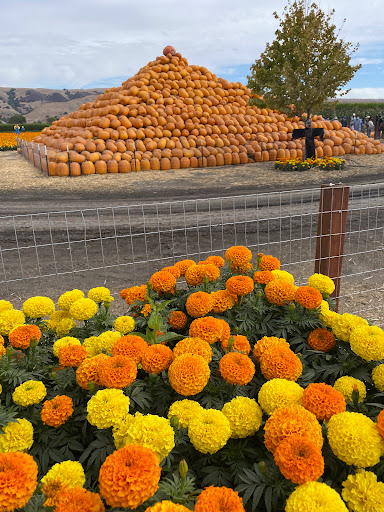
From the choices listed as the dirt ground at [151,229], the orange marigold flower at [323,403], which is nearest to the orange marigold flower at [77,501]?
the orange marigold flower at [323,403]

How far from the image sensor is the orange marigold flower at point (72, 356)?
1.79m

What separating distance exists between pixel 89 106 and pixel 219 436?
21127 millimetres

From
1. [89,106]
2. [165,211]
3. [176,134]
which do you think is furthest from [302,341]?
[89,106]

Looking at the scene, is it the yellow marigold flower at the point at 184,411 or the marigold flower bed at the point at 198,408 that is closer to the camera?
the marigold flower bed at the point at 198,408

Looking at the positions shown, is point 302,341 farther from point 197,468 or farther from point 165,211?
point 165,211

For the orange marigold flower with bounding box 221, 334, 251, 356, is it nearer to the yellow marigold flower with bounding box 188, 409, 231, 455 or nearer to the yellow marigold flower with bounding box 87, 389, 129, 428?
the yellow marigold flower with bounding box 188, 409, 231, 455

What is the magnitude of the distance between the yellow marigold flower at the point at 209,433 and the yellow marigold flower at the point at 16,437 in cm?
57

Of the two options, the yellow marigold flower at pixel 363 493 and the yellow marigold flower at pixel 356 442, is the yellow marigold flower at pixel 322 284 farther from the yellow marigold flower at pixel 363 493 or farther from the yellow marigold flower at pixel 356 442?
the yellow marigold flower at pixel 363 493

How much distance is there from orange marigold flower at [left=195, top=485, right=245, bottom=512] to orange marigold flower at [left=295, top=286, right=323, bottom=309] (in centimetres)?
119

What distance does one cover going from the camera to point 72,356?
1794 millimetres

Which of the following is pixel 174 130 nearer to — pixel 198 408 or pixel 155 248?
pixel 155 248

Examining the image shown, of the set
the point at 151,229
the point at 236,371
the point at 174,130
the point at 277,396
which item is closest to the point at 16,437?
the point at 236,371

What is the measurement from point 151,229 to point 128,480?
7527mm

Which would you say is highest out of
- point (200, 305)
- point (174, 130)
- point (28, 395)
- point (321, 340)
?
point (174, 130)
